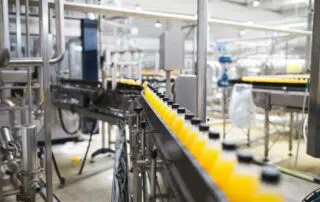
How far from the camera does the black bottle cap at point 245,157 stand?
457mm

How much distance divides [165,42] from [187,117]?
0.89m

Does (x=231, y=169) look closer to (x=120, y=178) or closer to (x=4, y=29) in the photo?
(x=120, y=178)

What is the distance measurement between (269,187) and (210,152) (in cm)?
18

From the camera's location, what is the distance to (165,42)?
1.67 meters

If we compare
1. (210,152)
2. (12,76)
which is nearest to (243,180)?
(210,152)

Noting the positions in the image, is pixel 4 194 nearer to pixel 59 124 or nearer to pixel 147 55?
pixel 59 124

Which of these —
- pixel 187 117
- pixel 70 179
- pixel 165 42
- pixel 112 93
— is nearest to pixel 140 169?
pixel 187 117

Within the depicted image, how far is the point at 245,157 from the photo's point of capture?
0.46 meters

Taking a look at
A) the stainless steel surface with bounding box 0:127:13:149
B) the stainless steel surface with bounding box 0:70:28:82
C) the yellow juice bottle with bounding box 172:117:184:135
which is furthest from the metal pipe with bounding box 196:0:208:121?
the stainless steel surface with bounding box 0:70:28:82

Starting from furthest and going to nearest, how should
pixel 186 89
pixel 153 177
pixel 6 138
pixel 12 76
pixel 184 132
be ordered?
pixel 12 76
pixel 6 138
pixel 186 89
pixel 153 177
pixel 184 132

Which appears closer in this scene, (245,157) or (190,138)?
(245,157)

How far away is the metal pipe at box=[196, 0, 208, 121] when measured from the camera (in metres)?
1.23

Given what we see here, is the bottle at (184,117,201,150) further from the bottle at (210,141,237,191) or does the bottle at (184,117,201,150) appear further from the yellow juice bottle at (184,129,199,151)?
the bottle at (210,141,237,191)

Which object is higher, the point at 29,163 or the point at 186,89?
the point at 186,89
